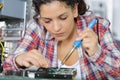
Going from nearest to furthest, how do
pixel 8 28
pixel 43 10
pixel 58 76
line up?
pixel 58 76 < pixel 43 10 < pixel 8 28

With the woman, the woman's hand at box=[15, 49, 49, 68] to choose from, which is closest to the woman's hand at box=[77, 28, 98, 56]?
the woman

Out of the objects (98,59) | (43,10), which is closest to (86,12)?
Answer: (43,10)

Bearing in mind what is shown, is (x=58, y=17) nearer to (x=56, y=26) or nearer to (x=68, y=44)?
A: (x=56, y=26)

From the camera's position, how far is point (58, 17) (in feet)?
2.92

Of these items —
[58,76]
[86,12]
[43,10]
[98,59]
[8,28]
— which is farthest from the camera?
[8,28]

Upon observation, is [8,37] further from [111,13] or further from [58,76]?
[58,76]

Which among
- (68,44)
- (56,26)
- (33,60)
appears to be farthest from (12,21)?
(33,60)

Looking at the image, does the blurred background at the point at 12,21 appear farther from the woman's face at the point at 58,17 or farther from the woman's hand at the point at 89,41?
the woman's hand at the point at 89,41

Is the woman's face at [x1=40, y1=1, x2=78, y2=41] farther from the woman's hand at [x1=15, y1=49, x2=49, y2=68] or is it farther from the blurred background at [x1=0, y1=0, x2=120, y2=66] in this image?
the blurred background at [x1=0, y1=0, x2=120, y2=66]

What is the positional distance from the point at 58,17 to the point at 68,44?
234 millimetres

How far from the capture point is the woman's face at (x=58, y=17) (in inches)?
35.2

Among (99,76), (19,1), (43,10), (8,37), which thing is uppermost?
(19,1)

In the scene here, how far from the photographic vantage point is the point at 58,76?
53 cm

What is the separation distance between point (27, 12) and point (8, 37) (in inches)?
9.1
